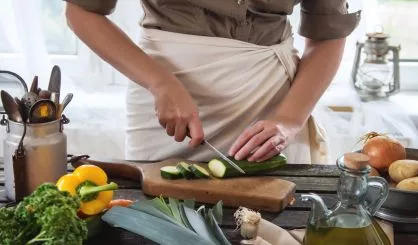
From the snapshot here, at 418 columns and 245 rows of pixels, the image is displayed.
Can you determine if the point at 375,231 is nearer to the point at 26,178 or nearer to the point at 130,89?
the point at 26,178

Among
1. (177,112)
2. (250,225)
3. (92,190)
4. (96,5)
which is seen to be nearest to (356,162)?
(250,225)

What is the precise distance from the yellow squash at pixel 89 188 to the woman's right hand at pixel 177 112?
273mm

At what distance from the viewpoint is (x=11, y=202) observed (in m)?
1.23

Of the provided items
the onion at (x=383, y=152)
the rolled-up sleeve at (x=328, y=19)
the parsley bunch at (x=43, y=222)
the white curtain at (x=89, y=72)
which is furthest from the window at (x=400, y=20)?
the parsley bunch at (x=43, y=222)

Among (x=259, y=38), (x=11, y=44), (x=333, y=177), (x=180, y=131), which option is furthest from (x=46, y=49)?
(x=333, y=177)

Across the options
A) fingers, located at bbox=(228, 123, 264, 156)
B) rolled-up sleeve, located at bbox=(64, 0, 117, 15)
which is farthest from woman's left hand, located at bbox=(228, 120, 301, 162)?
rolled-up sleeve, located at bbox=(64, 0, 117, 15)

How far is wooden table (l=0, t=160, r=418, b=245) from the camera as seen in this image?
1.11 m

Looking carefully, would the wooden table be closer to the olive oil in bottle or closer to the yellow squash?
the yellow squash

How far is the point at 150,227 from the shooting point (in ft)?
3.48

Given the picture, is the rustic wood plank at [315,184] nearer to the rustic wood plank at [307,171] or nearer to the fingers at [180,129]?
the rustic wood plank at [307,171]

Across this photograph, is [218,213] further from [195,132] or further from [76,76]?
[76,76]

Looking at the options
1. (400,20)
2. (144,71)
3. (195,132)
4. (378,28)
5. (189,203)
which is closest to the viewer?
(189,203)

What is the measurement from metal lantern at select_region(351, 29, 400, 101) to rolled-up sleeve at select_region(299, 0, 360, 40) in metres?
0.63

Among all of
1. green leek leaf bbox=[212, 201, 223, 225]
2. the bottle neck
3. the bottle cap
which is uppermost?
the bottle cap
